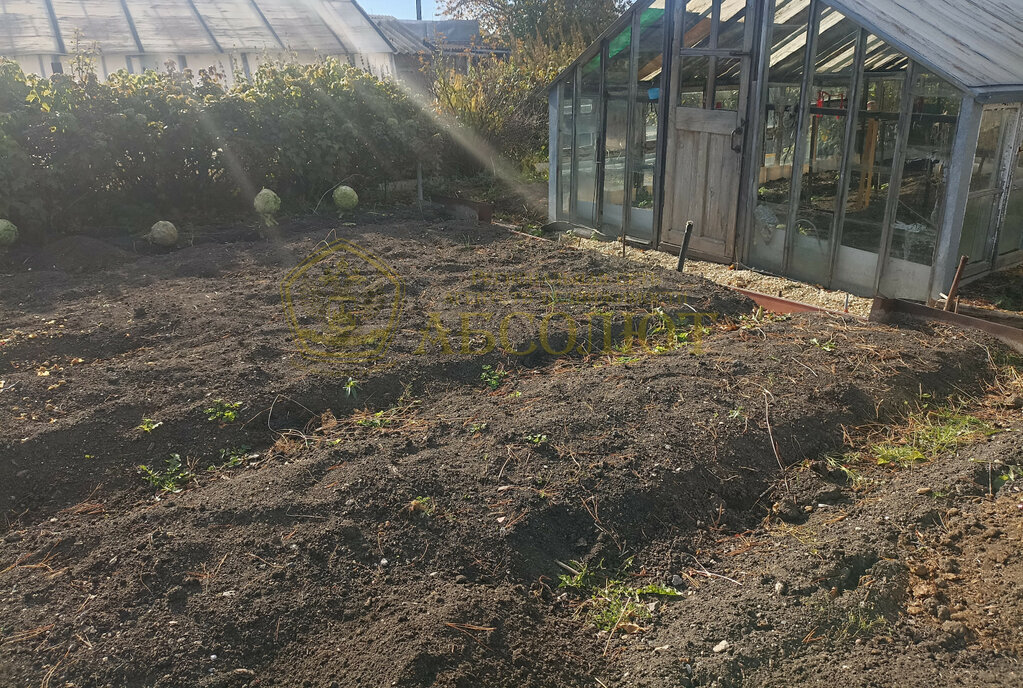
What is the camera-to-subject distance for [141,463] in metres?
4.62

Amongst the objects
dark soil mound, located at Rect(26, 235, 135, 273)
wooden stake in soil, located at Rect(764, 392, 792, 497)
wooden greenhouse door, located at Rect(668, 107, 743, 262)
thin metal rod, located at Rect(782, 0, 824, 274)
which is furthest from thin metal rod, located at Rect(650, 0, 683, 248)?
dark soil mound, located at Rect(26, 235, 135, 273)

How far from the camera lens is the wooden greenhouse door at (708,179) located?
8.94m

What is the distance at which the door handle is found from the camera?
28.5 ft

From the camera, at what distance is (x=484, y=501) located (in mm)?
4094

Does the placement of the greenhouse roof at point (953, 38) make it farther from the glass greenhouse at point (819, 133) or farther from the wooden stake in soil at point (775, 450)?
the wooden stake in soil at point (775, 450)

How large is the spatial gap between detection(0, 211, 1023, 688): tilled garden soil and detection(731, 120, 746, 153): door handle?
2.54 m

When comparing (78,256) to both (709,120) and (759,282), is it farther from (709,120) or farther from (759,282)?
(759,282)

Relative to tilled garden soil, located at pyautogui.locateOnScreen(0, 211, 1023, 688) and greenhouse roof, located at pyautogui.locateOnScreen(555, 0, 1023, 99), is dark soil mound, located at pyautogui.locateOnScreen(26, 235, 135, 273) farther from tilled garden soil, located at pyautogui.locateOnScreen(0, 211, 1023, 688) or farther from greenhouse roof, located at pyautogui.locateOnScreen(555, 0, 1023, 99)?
greenhouse roof, located at pyautogui.locateOnScreen(555, 0, 1023, 99)

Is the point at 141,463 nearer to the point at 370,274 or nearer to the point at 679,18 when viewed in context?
the point at 370,274

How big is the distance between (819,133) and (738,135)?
0.94m

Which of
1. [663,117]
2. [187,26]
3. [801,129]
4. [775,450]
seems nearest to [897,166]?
[801,129]

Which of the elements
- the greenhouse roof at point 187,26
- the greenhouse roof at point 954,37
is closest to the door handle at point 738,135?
the greenhouse roof at point 954,37

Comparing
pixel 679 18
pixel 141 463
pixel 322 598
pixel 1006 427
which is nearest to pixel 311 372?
pixel 141 463

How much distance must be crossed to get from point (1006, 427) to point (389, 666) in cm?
434
